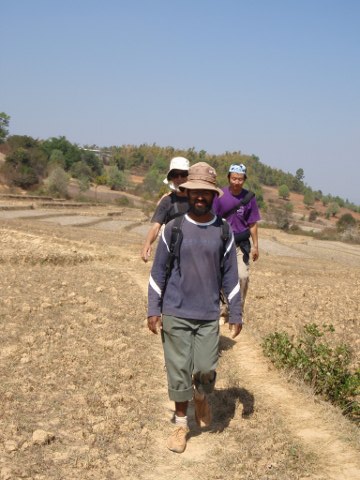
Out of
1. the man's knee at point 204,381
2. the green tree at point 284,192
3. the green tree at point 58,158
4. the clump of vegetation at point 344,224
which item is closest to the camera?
the man's knee at point 204,381

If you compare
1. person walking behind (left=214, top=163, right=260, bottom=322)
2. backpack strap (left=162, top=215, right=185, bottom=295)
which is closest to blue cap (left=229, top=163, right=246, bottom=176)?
person walking behind (left=214, top=163, right=260, bottom=322)

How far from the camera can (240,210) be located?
6133 mm

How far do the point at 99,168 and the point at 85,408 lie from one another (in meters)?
80.9

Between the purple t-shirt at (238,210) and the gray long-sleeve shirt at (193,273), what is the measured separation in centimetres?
208

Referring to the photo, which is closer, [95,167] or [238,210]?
[238,210]

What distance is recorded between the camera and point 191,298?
12.8 ft

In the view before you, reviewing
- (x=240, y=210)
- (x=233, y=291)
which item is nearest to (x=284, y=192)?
(x=240, y=210)

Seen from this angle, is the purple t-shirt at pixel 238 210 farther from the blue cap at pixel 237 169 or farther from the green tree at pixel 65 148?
the green tree at pixel 65 148

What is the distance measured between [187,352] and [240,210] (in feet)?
8.26

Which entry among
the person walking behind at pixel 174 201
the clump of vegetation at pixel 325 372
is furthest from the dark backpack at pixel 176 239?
the clump of vegetation at pixel 325 372

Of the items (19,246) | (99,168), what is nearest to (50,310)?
(19,246)

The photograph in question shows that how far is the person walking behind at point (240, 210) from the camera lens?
5.96 metres

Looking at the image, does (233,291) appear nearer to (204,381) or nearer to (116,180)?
(204,381)

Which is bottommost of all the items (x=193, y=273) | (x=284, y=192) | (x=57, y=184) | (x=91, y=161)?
(x=57, y=184)
